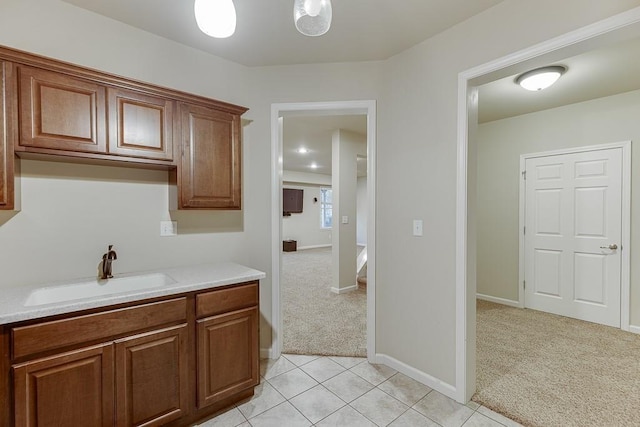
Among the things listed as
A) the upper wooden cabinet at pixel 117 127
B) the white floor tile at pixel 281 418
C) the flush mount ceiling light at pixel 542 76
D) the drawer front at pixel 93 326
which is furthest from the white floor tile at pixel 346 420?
the flush mount ceiling light at pixel 542 76

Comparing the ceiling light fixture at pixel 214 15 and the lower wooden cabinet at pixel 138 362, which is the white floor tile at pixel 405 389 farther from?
the ceiling light fixture at pixel 214 15

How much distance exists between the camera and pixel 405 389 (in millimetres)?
2117

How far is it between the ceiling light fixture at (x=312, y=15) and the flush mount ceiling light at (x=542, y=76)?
96.1 inches

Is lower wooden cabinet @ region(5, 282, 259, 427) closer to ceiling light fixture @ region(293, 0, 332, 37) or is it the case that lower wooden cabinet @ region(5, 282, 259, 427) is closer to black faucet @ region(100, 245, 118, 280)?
black faucet @ region(100, 245, 118, 280)

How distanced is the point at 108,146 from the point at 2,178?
49 centimetres

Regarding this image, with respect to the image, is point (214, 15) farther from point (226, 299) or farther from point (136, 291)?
point (226, 299)

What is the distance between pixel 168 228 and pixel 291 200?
7.28m

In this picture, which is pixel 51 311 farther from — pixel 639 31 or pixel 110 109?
pixel 639 31

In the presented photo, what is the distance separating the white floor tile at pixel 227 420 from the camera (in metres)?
1.76

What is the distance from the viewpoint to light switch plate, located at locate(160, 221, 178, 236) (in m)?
2.14

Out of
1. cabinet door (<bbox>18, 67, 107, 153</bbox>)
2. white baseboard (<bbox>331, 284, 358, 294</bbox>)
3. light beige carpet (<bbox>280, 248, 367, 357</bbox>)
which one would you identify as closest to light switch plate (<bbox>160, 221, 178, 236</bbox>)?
cabinet door (<bbox>18, 67, 107, 153</bbox>)

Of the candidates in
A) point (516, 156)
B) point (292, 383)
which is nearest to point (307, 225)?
point (516, 156)

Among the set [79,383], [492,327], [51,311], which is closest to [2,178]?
[51,311]

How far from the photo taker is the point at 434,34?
82.0 inches
